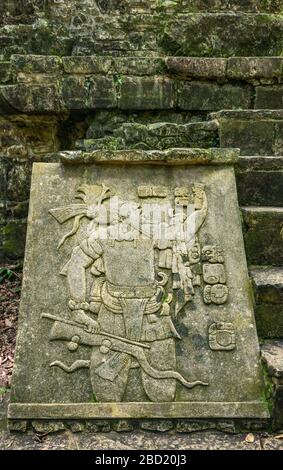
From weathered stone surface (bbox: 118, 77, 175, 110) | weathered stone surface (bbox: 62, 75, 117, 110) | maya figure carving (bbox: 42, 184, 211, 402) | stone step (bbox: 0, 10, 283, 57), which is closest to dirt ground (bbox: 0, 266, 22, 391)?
maya figure carving (bbox: 42, 184, 211, 402)

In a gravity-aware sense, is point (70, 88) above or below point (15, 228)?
above

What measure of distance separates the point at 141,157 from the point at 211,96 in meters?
1.38

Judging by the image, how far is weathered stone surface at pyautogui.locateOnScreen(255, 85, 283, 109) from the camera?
375 centimetres

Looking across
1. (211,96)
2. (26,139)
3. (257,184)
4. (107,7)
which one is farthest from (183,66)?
(26,139)

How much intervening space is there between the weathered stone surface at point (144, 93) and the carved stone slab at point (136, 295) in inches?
43.6

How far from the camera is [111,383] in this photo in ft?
7.54

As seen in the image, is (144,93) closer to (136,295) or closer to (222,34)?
(222,34)

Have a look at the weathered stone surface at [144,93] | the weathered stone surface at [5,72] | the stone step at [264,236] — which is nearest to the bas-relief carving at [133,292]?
the stone step at [264,236]

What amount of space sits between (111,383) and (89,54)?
3.05 m

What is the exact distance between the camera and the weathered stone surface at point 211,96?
372 centimetres

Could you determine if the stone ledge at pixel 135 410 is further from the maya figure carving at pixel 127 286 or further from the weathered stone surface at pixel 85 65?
the weathered stone surface at pixel 85 65

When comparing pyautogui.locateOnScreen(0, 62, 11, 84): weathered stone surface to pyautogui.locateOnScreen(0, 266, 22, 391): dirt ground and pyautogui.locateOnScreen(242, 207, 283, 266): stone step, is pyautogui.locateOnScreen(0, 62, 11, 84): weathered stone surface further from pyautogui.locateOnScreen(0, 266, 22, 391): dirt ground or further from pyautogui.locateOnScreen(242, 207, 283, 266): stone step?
pyautogui.locateOnScreen(242, 207, 283, 266): stone step
